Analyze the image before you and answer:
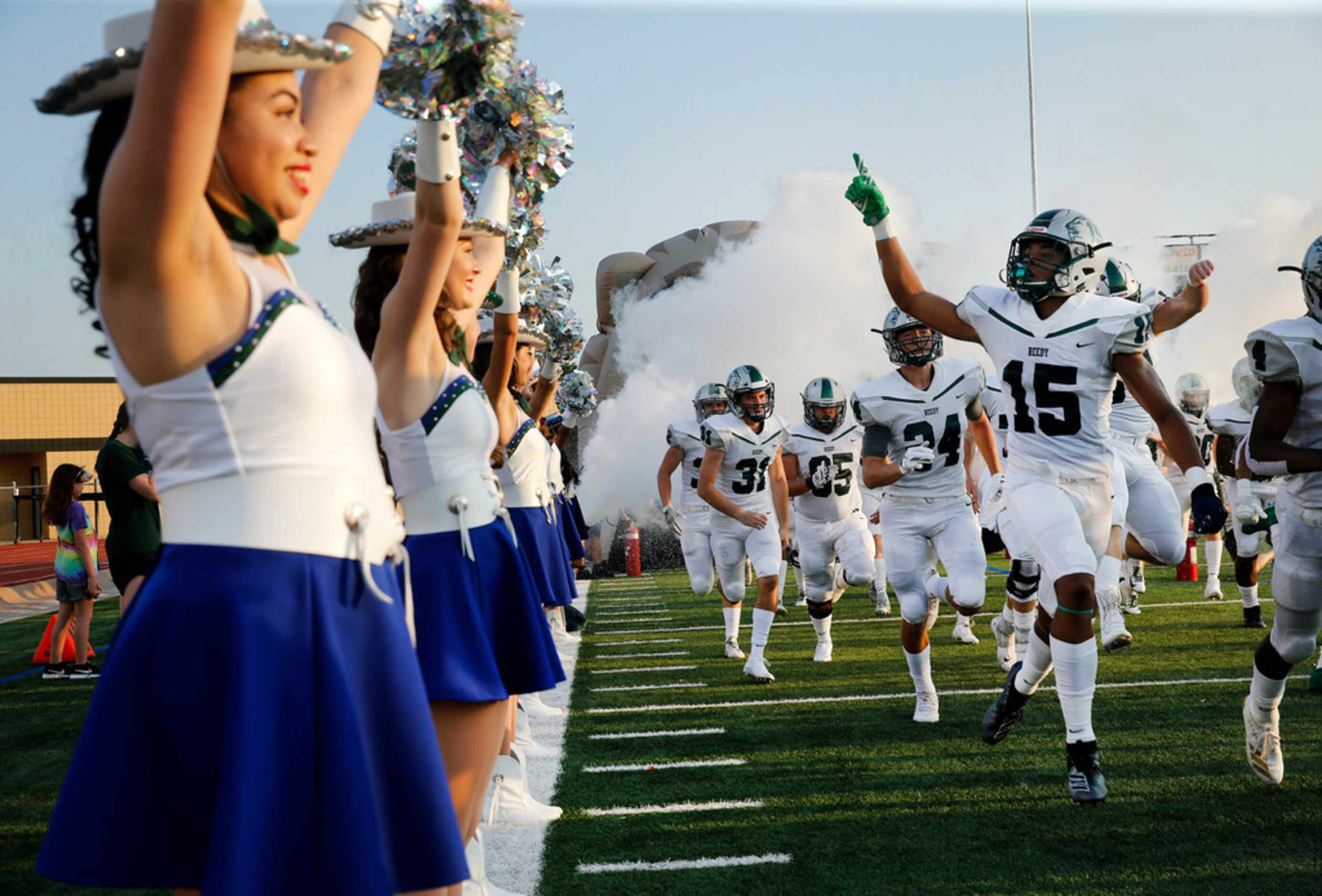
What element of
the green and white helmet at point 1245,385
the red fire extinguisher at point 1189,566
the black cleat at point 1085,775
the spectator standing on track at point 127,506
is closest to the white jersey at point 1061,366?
the black cleat at point 1085,775

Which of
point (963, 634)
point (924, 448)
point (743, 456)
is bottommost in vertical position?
point (963, 634)

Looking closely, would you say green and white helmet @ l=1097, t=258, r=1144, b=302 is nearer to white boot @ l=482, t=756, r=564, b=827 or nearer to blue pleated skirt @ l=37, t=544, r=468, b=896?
white boot @ l=482, t=756, r=564, b=827

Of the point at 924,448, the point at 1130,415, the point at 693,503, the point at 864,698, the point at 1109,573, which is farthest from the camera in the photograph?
the point at 693,503

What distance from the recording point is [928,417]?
6.86 m

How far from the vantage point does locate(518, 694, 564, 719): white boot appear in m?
7.15

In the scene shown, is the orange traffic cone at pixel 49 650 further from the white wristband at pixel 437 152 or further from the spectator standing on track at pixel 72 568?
the white wristband at pixel 437 152

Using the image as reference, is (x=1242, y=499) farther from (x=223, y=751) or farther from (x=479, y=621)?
(x=223, y=751)

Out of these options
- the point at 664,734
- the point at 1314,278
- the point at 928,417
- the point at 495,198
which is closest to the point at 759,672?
the point at 664,734

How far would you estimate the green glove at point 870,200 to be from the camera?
204 inches

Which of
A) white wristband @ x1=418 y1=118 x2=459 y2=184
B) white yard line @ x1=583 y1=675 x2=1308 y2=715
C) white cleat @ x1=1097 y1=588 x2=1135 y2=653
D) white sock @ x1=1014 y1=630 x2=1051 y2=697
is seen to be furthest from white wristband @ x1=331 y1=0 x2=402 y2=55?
white cleat @ x1=1097 y1=588 x2=1135 y2=653

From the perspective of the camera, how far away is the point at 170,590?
5.51ft

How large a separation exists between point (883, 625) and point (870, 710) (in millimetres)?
4284

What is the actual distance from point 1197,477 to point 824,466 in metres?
5.03

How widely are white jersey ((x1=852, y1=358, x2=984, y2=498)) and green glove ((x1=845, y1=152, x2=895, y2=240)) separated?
169 centimetres
